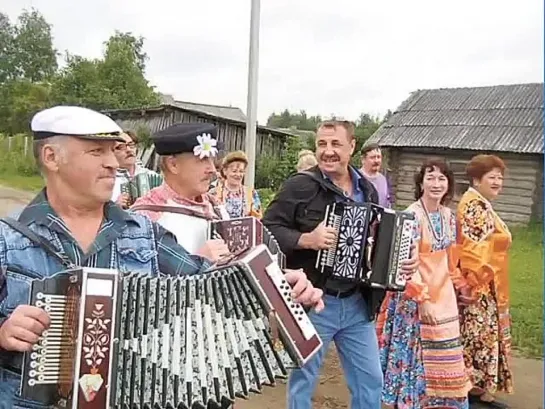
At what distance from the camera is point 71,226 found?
6.63 ft

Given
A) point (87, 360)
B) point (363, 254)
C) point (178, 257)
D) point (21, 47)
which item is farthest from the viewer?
point (21, 47)

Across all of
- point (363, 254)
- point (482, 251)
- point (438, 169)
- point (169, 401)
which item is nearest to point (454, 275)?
point (482, 251)

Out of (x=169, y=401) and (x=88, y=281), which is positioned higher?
(x=88, y=281)

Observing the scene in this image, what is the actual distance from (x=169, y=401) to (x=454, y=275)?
2.72 metres

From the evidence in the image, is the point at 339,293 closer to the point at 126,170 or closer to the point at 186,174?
the point at 186,174

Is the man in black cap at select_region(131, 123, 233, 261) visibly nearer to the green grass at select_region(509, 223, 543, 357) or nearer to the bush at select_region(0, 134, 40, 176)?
the green grass at select_region(509, 223, 543, 357)

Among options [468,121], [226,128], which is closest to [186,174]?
[468,121]

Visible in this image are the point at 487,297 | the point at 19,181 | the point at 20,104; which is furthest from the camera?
the point at 20,104

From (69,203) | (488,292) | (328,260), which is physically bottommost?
(488,292)

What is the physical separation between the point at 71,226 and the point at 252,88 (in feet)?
16.6

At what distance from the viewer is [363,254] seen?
3.30 meters

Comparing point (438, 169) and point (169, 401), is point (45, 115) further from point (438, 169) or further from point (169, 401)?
point (438, 169)

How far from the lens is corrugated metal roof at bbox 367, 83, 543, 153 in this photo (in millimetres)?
15047

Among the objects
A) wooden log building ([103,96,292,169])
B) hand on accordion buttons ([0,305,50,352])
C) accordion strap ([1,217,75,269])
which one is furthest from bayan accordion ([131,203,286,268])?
wooden log building ([103,96,292,169])
